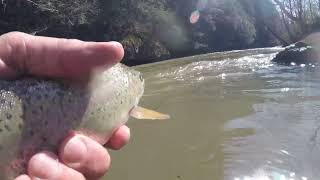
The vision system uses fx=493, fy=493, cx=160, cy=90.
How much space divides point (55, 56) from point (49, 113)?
36cm

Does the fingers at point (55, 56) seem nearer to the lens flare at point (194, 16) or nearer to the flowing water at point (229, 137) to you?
the flowing water at point (229, 137)

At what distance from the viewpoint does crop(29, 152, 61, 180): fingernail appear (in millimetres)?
2473

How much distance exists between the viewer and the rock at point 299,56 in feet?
63.1

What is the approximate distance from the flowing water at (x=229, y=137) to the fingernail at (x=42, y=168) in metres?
2.91

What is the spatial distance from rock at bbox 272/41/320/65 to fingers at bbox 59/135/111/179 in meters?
17.1

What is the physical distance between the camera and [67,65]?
282cm

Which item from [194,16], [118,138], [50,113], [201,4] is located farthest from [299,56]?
[201,4]

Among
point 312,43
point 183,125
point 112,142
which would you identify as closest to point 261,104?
point 183,125

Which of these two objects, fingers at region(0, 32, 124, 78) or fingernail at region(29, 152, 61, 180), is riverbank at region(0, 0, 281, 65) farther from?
fingernail at region(29, 152, 61, 180)

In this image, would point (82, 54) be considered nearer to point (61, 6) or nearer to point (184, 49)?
point (61, 6)

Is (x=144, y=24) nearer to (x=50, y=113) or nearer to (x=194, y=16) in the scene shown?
(x=194, y=16)

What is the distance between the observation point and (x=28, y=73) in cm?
291

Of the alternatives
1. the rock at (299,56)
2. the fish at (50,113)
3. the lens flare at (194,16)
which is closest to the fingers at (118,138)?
the fish at (50,113)

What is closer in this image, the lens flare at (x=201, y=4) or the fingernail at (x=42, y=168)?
the fingernail at (x=42, y=168)
